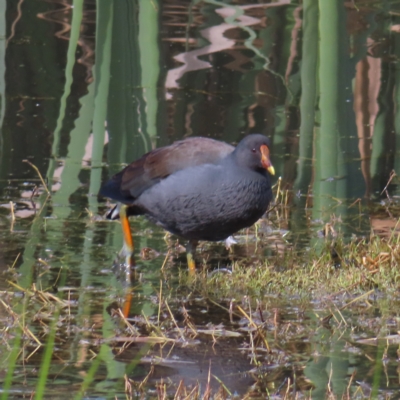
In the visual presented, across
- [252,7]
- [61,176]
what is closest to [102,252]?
[61,176]

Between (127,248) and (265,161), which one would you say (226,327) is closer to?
(265,161)

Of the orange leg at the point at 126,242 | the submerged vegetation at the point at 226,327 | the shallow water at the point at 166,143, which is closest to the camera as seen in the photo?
the submerged vegetation at the point at 226,327

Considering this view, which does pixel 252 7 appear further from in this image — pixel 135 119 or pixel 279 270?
pixel 279 270

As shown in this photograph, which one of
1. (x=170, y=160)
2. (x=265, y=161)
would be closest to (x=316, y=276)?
(x=265, y=161)

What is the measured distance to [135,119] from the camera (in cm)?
1027

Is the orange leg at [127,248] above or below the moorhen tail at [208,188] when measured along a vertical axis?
below

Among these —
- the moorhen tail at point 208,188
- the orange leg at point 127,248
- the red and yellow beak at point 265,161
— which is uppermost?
the red and yellow beak at point 265,161

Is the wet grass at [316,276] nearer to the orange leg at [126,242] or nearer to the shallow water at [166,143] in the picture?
the shallow water at [166,143]

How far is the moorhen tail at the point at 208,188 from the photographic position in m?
5.83

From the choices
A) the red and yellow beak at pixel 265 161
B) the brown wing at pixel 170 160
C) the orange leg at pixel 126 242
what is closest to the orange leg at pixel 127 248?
the orange leg at pixel 126 242

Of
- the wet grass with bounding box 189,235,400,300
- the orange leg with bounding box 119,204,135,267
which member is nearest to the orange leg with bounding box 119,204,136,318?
the orange leg with bounding box 119,204,135,267

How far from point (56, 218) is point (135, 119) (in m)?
3.22

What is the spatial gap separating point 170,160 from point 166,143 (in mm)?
3232

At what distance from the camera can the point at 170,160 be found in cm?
619
